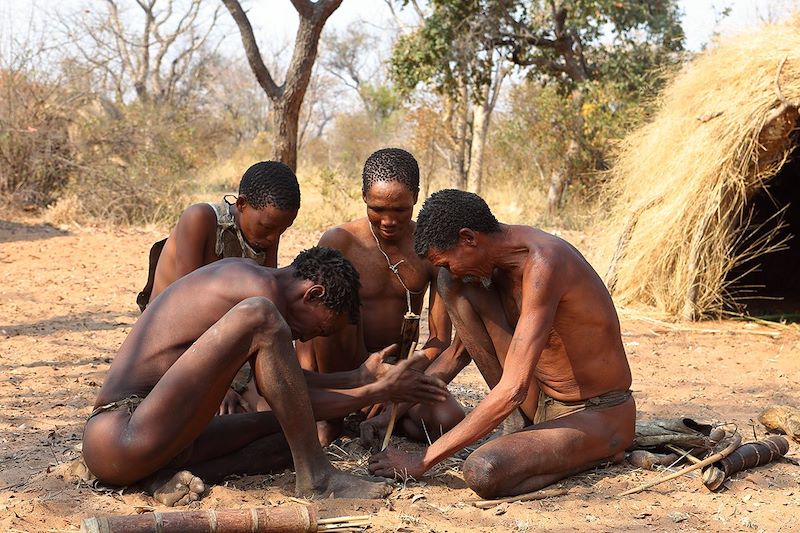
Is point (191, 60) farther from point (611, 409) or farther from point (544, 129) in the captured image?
point (611, 409)

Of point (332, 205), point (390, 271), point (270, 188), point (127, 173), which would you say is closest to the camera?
point (270, 188)

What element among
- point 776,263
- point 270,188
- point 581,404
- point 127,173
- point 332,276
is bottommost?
point 581,404

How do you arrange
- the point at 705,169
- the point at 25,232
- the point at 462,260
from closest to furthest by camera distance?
the point at 462,260 → the point at 705,169 → the point at 25,232

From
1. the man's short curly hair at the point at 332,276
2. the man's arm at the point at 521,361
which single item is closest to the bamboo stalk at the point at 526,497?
the man's arm at the point at 521,361

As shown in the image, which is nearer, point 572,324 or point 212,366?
point 212,366

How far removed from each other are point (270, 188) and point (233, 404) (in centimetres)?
102

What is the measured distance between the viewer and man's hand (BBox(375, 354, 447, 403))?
11.0 feet

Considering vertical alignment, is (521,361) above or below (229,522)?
above

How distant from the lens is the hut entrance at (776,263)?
8.64 metres

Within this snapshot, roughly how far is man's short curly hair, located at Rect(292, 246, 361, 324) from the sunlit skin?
0.73m

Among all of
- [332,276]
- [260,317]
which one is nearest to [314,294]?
[332,276]

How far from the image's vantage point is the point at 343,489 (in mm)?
3135

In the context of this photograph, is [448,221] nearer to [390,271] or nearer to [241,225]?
[390,271]

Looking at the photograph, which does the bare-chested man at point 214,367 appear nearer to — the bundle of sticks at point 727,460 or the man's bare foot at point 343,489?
the man's bare foot at point 343,489
